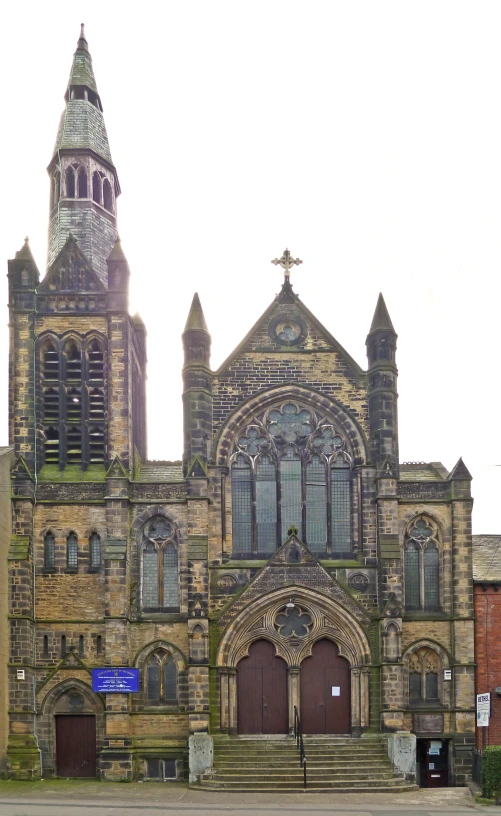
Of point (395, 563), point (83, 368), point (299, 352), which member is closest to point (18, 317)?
point (83, 368)

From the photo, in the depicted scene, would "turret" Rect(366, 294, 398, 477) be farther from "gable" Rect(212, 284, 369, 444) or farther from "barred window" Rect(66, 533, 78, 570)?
"barred window" Rect(66, 533, 78, 570)

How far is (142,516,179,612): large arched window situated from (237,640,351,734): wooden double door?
3.25 meters

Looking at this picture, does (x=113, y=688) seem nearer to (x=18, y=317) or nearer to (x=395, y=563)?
(x=395, y=563)

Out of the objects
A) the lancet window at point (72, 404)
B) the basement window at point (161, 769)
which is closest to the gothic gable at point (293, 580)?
the basement window at point (161, 769)

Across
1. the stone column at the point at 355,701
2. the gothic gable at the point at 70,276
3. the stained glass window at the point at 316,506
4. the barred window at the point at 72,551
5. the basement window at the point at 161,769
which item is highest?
the gothic gable at the point at 70,276

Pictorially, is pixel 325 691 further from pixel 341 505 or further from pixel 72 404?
pixel 72 404

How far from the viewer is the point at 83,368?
36656mm

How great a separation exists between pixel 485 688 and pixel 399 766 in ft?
13.6

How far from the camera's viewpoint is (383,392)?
35.9 metres

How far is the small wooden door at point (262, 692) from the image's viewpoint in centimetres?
3466

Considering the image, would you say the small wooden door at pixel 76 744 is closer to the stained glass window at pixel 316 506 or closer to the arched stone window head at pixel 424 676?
the stained glass window at pixel 316 506

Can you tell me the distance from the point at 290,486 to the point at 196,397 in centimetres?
444

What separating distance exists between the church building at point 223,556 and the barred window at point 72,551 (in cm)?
5

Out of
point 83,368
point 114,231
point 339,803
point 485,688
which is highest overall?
point 114,231
